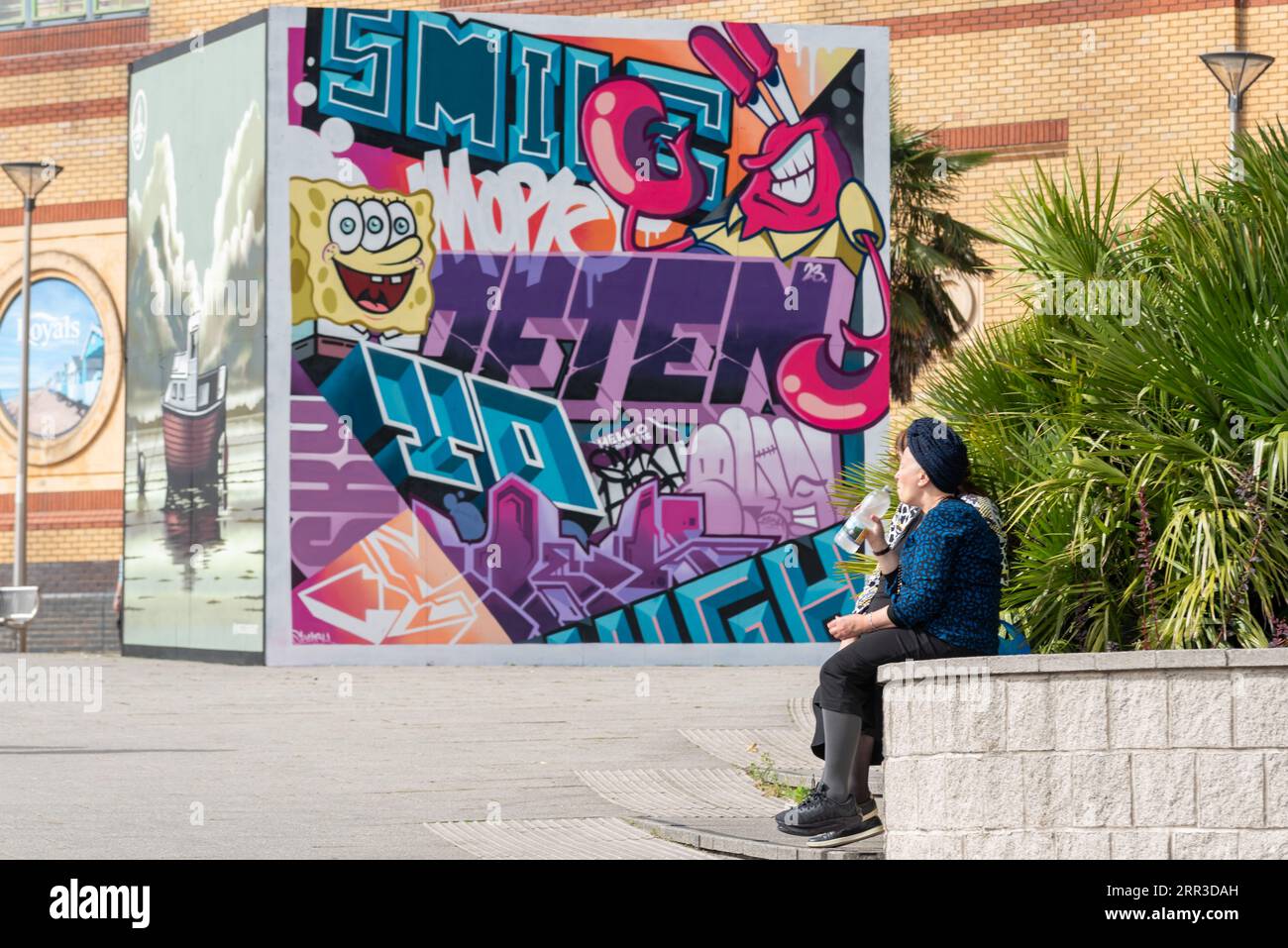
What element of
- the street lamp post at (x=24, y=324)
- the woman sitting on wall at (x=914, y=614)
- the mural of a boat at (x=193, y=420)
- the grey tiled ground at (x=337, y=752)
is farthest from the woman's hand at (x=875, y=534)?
the street lamp post at (x=24, y=324)

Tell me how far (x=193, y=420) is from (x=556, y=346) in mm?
4095

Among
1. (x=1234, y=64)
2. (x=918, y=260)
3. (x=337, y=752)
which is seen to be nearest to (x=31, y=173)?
(x=918, y=260)

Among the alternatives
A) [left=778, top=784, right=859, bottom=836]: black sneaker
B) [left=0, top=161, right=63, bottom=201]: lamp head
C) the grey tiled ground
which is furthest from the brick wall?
[left=778, top=784, right=859, bottom=836]: black sneaker

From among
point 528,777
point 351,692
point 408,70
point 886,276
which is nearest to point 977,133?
point 886,276

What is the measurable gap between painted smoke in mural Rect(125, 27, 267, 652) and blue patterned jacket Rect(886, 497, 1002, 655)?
12.2m

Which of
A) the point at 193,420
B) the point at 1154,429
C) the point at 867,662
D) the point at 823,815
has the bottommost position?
the point at 823,815

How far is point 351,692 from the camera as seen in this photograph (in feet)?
49.1

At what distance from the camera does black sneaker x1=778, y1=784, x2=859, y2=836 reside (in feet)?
22.7

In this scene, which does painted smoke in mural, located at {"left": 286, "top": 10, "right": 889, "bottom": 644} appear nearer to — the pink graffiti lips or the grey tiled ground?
the pink graffiti lips

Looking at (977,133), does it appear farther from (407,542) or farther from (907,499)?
(907,499)

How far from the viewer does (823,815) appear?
693 cm

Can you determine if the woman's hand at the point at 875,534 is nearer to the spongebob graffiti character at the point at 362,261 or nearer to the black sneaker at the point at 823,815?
the black sneaker at the point at 823,815

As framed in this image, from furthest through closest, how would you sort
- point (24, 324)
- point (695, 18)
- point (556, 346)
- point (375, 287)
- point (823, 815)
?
1. point (695, 18)
2. point (24, 324)
3. point (556, 346)
4. point (375, 287)
5. point (823, 815)

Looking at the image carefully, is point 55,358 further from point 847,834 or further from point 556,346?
point 847,834
